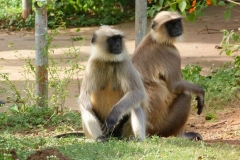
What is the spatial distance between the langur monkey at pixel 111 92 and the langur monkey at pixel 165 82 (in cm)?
43

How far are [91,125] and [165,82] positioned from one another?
3.83 ft

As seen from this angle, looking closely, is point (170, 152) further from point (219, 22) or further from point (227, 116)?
point (219, 22)

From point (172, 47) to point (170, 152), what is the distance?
205 cm

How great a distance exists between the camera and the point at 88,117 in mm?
5867

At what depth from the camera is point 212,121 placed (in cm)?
728

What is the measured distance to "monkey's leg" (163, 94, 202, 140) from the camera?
6.57m

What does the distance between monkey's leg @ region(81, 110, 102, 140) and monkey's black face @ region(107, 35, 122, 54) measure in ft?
2.30

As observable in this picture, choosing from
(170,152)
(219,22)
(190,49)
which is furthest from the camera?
(219,22)

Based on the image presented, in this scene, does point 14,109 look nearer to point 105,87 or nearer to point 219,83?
point 105,87

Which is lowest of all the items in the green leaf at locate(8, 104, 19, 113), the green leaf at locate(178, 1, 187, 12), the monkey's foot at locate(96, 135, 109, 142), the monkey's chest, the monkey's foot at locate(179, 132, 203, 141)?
the monkey's foot at locate(179, 132, 203, 141)

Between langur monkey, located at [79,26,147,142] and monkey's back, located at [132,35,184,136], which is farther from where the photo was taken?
monkey's back, located at [132,35,184,136]

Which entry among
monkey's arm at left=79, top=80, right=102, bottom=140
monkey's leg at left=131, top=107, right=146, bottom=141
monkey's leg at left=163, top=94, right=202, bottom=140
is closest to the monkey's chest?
monkey's arm at left=79, top=80, right=102, bottom=140

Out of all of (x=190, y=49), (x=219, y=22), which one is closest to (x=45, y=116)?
(x=190, y=49)

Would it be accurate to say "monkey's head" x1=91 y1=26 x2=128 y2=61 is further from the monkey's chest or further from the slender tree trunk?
the slender tree trunk
